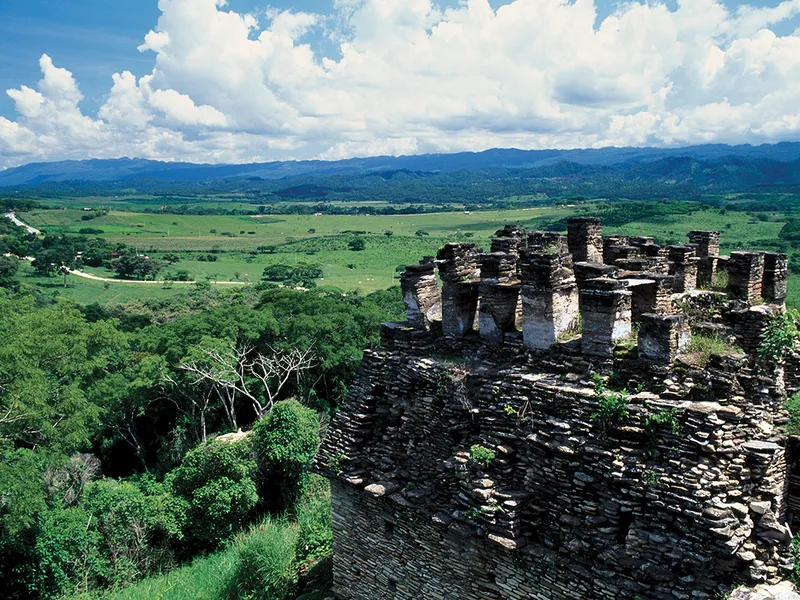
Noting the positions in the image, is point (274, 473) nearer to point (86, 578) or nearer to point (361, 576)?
point (86, 578)

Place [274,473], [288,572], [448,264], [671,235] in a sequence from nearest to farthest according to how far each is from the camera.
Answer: [448,264] < [288,572] < [274,473] < [671,235]

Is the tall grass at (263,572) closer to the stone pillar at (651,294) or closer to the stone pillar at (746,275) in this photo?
the stone pillar at (651,294)

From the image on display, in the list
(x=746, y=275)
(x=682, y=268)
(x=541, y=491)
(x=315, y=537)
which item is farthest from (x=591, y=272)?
(x=315, y=537)

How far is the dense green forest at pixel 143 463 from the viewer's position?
67.8ft

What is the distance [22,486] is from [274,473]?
30.1 ft

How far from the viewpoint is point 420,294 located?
12125 millimetres

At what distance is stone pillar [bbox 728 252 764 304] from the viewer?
11.6 meters

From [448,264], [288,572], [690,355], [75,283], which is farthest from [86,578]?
[75,283]

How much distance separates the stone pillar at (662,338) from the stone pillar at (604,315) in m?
0.40

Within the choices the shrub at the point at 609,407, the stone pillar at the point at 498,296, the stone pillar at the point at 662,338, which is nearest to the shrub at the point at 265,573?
the stone pillar at the point at 498,296

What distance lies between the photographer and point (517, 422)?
9.55 metres

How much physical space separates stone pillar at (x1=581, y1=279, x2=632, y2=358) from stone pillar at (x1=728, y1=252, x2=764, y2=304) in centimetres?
393

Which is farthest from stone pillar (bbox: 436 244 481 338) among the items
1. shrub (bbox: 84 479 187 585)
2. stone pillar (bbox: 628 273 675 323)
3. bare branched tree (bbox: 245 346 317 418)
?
bare branched tree (bbox: 245 346 317 418)

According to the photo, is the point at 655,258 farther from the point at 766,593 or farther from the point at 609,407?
the point at 766,593
